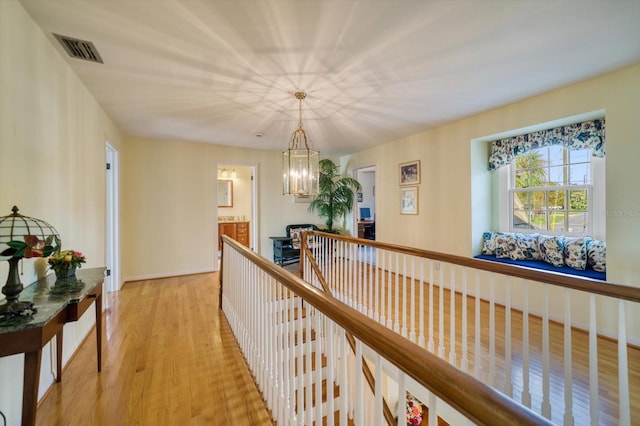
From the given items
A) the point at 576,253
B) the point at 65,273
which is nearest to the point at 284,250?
the point at 65,273

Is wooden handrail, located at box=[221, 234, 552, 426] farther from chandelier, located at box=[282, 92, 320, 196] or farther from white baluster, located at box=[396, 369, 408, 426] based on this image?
chandelier, located at box=[282, 92, 320, 196]

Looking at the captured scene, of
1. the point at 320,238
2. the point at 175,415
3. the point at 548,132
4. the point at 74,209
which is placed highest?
the point at 548,132

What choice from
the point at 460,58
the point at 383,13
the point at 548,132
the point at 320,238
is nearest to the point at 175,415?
the point at 320,238

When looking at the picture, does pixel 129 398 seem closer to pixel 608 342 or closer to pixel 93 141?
pixel 93 141

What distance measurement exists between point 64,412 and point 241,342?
1126 mm

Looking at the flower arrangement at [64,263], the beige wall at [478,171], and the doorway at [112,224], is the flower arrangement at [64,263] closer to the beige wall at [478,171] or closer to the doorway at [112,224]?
the doorway at [112,224]

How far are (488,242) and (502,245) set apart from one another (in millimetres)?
170

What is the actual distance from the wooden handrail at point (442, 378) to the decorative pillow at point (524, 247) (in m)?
3.40

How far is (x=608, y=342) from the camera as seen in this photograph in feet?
8.13

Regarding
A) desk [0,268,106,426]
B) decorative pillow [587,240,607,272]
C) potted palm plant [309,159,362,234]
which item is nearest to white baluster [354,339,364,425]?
desk [0,268,106,426]

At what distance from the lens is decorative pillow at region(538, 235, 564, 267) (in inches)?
118

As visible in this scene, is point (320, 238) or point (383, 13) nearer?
point (383, 13)

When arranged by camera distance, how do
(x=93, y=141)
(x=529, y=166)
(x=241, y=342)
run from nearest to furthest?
(x=241, y=342)
(x=93, y=141)
(x=529, y=166)

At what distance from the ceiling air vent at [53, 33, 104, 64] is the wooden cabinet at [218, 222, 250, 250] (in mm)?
5013
